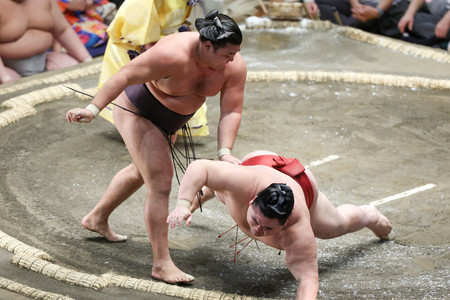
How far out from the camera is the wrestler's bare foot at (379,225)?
2414 millimetres

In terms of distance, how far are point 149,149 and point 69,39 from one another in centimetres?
288

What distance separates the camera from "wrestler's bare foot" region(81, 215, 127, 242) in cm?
245

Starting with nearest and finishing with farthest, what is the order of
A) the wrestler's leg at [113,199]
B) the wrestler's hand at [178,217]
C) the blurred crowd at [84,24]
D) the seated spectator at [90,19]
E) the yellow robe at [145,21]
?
the wrestler's hand at [178,217] → the wrestler's leg at [113,199] → the yellow robe at [145,21] → the blurred crowd at [84,24] → the seated spectator at [90,19]

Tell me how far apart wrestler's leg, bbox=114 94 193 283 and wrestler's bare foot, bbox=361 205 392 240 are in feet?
2.46

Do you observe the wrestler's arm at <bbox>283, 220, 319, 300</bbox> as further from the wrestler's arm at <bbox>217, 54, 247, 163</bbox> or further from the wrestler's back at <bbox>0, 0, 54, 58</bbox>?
the wrestler's back at <bbox>0, 0, 54, 58</bbox>

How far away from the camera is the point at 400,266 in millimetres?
2291

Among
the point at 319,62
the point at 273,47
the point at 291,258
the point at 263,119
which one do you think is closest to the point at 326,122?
the point at 263,119

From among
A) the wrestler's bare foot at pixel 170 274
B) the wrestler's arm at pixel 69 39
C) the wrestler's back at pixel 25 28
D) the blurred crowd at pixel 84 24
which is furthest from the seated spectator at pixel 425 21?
the wrestler's bare foot at pixel 170 274

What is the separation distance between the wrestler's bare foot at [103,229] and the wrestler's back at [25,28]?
2.19 metres

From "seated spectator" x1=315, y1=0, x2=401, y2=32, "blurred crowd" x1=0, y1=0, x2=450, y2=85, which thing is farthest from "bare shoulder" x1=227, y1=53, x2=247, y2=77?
"seated spectator" x1=315, y1=0, x2=401, y2=32

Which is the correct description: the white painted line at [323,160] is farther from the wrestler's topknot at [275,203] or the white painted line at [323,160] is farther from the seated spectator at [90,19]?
the seated spectator at [90,19]

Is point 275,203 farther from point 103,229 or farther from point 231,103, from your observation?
point 103,229

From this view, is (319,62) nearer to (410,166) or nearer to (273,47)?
(273,47)

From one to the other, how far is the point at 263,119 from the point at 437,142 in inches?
39.3
